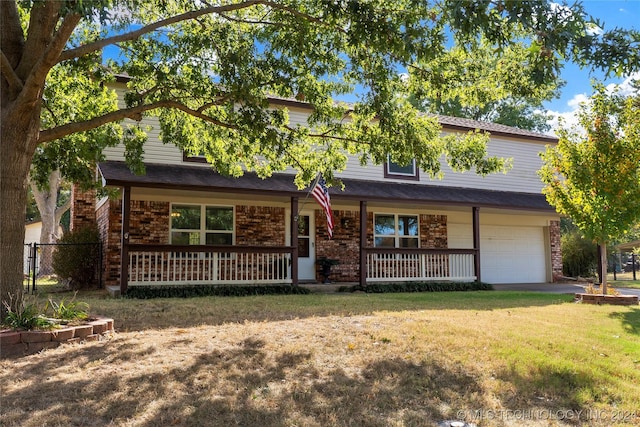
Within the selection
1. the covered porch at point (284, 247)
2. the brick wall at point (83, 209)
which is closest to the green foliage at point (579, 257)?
the covered porch at point (284, 247)

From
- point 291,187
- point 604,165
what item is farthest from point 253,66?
point 604,165

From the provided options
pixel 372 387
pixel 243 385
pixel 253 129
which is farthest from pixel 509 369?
pixel 253 129

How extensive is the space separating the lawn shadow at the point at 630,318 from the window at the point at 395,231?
7.68 metres

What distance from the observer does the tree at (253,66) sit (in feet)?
16.2

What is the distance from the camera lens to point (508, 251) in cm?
1797

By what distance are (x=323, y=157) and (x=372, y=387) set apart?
6.62 meters

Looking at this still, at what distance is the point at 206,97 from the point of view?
8648 millimetres

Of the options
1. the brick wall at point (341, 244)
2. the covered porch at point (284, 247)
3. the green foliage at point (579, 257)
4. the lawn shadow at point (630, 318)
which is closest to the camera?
the lawn shadow at point (630, 318)

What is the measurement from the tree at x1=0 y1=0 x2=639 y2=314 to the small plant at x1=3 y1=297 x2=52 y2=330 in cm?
34

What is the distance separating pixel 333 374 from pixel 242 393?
3.17 feet

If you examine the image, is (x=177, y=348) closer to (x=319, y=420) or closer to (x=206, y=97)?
(x=319, y=420)

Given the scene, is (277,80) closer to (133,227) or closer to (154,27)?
(154,27)

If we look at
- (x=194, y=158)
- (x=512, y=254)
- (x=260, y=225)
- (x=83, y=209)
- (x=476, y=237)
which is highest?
(x=194, y=158)

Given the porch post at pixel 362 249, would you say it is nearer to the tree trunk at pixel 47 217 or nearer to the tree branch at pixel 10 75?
the tree branch at pixel 10 75
